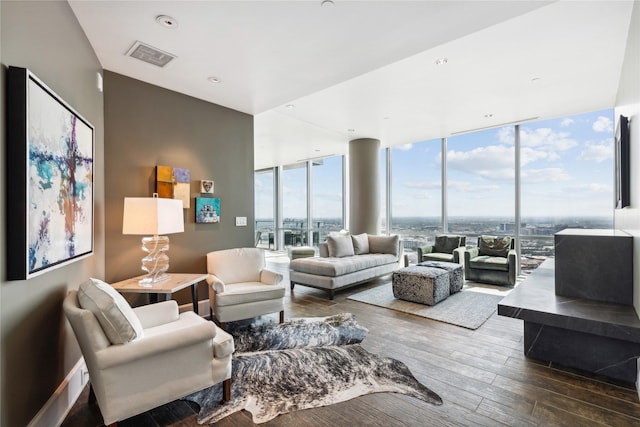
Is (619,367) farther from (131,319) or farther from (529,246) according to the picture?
(529,246)

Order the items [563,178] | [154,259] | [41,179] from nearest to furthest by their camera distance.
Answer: [41,179] < [154,259] < [563,178]

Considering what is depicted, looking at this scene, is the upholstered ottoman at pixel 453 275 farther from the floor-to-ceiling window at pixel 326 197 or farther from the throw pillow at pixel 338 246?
the floor-to-ceiling window at pixel 326 197

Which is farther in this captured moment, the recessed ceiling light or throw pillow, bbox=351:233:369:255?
throw pillow, bbox=351:233:369:255

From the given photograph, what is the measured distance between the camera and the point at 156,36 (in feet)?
8.05

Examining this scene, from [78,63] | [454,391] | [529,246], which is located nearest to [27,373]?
[78,63]

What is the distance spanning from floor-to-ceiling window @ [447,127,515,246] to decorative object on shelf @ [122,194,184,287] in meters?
5.66

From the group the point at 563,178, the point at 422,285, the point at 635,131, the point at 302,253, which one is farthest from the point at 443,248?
the point at 635,131

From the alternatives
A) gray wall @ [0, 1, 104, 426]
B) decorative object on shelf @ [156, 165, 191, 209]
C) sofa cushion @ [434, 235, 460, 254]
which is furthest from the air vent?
sofa cushion @ [434, 235, 460, 254]

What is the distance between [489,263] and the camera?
17.1 ft

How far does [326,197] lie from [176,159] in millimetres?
5577

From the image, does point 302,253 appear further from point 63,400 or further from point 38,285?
point 38,285

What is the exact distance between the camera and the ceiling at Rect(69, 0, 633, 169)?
2.19 metres

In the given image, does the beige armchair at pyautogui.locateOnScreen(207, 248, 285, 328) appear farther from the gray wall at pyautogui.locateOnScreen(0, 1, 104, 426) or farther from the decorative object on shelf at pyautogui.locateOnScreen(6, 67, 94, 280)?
the decorative object on shelf at pyautogui.locateOnScreen(6, 67, 94, 280)

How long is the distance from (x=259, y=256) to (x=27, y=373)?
7.88 feet
